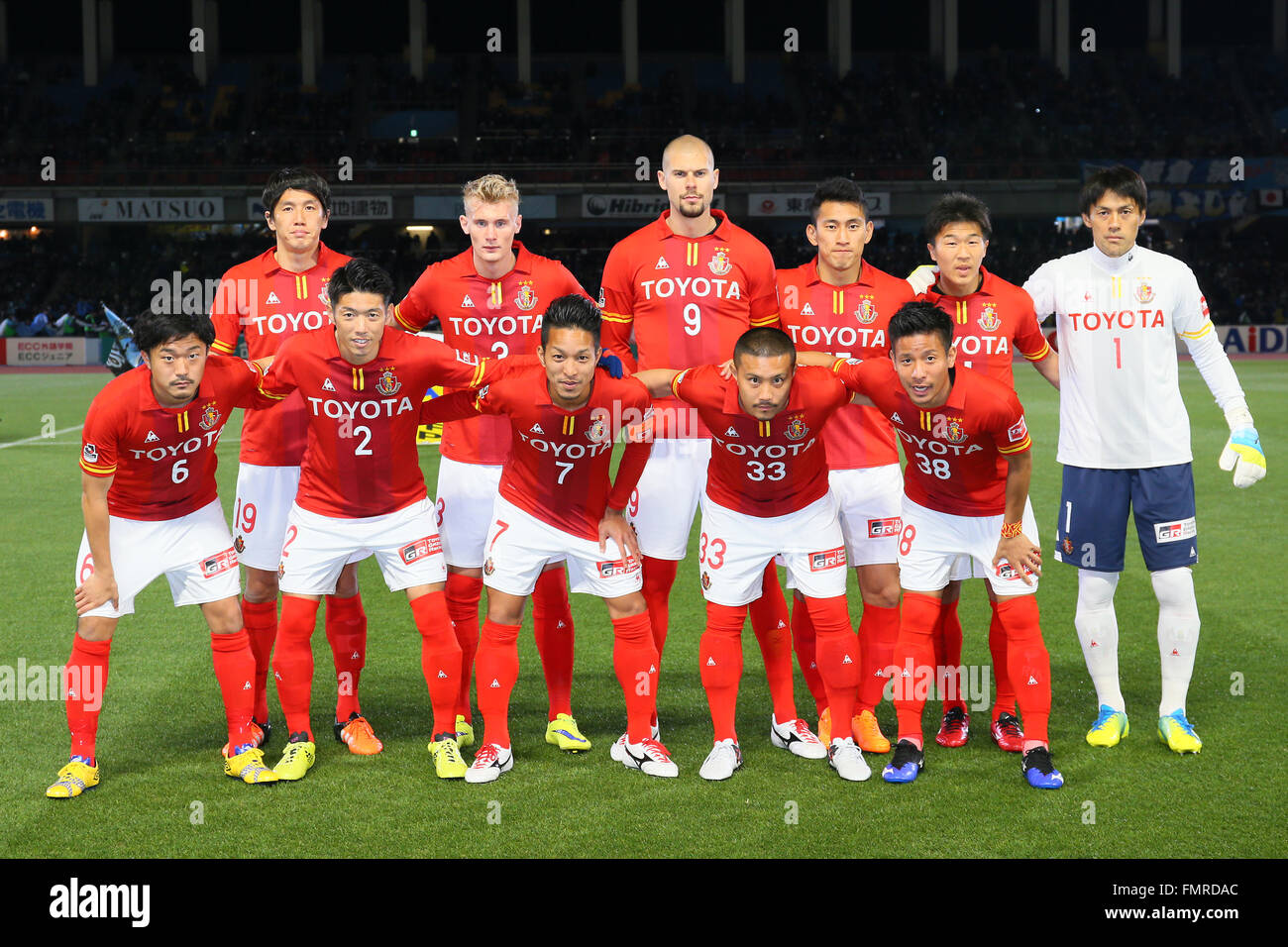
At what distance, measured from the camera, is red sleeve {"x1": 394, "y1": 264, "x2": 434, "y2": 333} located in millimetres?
5617

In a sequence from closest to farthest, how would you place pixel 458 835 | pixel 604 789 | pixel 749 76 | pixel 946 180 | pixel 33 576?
pixel 458 835
pixel 604 789
pixel 33 576
pixel 946 180
pixel 749 76

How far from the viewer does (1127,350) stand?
17.4 feet

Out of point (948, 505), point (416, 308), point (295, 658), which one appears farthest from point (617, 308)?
point (295, 658)

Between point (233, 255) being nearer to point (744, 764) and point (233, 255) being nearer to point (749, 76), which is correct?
point (749, 76)

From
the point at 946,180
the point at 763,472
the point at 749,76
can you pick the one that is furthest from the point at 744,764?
the point at 749,76

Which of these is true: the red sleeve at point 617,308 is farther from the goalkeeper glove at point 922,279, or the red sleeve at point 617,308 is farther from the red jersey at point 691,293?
the goalkeeper glove at point 922,279

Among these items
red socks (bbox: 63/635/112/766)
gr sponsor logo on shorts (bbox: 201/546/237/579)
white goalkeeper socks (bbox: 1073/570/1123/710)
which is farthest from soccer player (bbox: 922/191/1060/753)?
red socks (bbox: 63/635/112/766)

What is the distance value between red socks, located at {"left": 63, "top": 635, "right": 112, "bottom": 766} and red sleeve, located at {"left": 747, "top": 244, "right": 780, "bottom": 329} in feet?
9.86

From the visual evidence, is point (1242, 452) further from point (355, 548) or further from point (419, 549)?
point (355, 548)

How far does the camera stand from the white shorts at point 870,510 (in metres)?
5.42

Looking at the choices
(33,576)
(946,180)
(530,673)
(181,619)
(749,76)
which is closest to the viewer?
(530,673)

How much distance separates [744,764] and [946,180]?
102ft

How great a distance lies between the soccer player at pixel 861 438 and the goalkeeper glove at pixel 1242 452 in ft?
4.55

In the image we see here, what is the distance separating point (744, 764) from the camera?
5160mm
